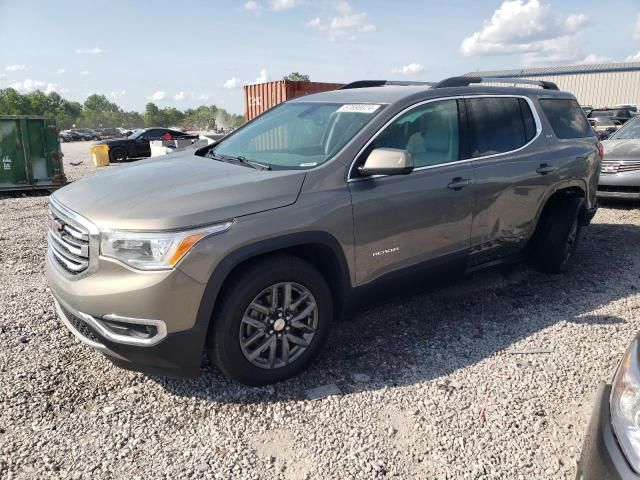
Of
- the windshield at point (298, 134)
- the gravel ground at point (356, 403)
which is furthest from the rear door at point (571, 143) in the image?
the windshield at point (298, 134)

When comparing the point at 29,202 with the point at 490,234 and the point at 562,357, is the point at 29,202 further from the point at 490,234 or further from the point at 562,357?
the point at 562,357

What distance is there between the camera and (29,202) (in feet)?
32.4

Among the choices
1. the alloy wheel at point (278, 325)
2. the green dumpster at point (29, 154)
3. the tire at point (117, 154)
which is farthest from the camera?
the tire at point (117, 154)

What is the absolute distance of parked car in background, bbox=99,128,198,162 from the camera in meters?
20.4

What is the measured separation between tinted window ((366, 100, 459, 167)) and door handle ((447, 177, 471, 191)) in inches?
6.5

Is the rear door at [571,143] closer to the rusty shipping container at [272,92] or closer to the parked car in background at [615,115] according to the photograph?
the rusty shipping container at [272,92]

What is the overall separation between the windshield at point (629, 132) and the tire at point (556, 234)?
206 inches

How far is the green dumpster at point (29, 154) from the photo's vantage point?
36.0 feet

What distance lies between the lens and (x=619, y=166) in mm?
8188

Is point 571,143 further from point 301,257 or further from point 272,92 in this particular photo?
point 272,92

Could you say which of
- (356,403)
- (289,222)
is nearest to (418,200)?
(289,222)

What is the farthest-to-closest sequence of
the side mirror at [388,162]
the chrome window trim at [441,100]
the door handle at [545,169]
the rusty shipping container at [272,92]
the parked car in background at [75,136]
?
the parked car in background at [75,136], the rusty shipping container at [272,92], the door handle at [545,169], the chrome window trim at [441,100], the side mirror at [388,162]

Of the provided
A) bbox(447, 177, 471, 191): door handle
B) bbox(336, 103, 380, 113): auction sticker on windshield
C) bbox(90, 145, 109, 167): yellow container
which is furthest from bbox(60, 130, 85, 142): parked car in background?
bbox(447, 177, 471, 191): door handle

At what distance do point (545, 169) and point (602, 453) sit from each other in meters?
3.40
